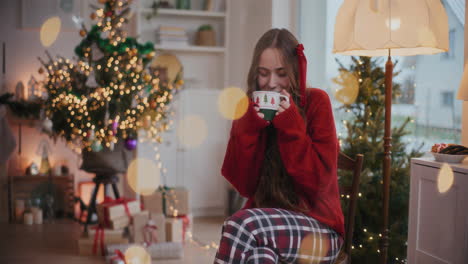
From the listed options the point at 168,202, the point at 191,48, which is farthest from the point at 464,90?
the point at 191,48

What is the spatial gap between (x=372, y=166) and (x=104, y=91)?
1.70 metres

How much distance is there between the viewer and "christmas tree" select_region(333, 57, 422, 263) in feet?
7.77

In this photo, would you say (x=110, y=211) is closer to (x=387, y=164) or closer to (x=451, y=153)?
(x=387, y=164)

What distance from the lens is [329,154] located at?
151 centimetres

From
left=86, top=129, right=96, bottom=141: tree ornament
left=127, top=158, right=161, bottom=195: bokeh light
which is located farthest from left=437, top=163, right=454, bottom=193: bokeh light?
left=127, top=158, right=161, bottom=195: bokeh light

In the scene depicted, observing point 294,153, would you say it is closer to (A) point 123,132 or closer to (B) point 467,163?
(B) point 467,163

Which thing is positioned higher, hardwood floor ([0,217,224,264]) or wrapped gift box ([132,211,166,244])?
wrapped gift box ([132,211,166,244])

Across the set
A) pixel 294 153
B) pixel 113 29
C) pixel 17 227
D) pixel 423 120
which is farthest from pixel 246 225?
pixel 17 227

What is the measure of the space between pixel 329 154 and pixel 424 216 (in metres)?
0.56

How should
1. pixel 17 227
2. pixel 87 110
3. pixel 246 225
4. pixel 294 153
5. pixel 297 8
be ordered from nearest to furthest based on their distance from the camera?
pixel 246 225
pixel 294 153
pixel 87 110
pixel 297 8
pixel 17 227

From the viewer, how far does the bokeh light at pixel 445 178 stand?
1678mm

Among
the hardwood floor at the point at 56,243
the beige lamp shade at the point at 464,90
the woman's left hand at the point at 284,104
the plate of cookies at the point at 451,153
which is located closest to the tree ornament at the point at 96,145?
the hardwood floor at the point at 56,243

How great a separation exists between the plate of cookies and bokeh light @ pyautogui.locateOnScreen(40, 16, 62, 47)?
140 inches

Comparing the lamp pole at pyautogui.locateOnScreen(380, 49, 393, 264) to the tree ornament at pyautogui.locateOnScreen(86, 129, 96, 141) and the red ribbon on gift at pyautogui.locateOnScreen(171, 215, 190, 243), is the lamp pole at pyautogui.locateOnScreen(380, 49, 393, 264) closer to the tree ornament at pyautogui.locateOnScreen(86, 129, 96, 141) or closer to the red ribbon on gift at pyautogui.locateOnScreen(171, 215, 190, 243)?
the red ribbon on gift at pyautogui.locateOnScreen(171, 215, 190, 243)
